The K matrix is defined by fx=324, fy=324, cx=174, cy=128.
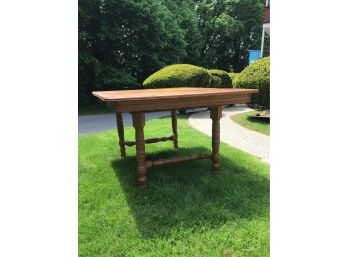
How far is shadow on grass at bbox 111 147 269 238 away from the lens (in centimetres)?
252

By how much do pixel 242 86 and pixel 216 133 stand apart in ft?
15.3

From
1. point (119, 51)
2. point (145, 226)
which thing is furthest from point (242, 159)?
point (119, 51)

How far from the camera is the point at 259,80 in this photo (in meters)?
7.31

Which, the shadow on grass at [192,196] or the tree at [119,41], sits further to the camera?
the tree at [119,41]

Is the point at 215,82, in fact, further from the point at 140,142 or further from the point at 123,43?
the point at 140,142

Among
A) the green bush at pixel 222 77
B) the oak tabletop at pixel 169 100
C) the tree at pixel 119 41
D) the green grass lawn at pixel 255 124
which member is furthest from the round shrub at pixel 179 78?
the oak tabletop at pixel 169 100

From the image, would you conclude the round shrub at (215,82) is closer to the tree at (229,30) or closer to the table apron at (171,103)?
the table apron at (171,103)

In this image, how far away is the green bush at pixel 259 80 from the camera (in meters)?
7.25

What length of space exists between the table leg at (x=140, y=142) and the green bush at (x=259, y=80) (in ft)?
15.8

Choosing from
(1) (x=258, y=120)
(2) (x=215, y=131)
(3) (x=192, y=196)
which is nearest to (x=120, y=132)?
(2) (x=215, y=131)

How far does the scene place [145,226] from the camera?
2471 millimetres

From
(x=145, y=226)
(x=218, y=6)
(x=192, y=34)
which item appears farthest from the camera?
(x=218, y=6)

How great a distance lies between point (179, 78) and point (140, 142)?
675 cm

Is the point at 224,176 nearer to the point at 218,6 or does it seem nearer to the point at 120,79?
the point at 120,79
